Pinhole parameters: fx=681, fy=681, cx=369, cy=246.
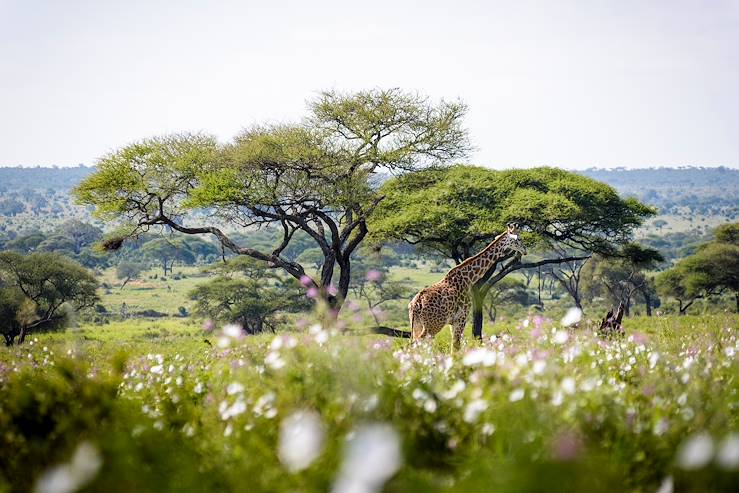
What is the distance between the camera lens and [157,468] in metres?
3.48

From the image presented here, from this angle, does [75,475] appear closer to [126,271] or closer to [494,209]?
[494,209]

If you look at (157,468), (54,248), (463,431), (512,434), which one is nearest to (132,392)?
(157,468)

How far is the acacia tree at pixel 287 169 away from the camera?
971 inches

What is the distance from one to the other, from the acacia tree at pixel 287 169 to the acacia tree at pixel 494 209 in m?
1.17

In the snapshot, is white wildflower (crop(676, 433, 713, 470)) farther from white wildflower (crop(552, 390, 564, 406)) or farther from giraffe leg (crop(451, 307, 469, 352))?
giraffe leg (crop(451, 307, 469, 352))

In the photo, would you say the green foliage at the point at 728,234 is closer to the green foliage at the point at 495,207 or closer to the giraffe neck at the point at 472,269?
the green foliage at the point at 495,207

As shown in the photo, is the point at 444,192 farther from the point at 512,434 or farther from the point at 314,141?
the point at 512,434

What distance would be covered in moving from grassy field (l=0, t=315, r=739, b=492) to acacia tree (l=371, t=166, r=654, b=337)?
18099mm

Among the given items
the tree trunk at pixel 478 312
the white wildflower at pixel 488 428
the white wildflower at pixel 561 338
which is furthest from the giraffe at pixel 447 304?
the tree trunk at pixel 478 312

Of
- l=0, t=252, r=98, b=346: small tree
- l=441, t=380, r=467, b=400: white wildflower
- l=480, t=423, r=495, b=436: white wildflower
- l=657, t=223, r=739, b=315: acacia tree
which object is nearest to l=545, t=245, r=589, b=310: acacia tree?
l=657, t=223, r=739, b=315: acacia tree

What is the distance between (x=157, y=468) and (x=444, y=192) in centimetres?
2252

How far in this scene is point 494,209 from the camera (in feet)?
83.6

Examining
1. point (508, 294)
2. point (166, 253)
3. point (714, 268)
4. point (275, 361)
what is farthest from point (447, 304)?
point (166, 253)

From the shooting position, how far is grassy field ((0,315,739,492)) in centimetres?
288
